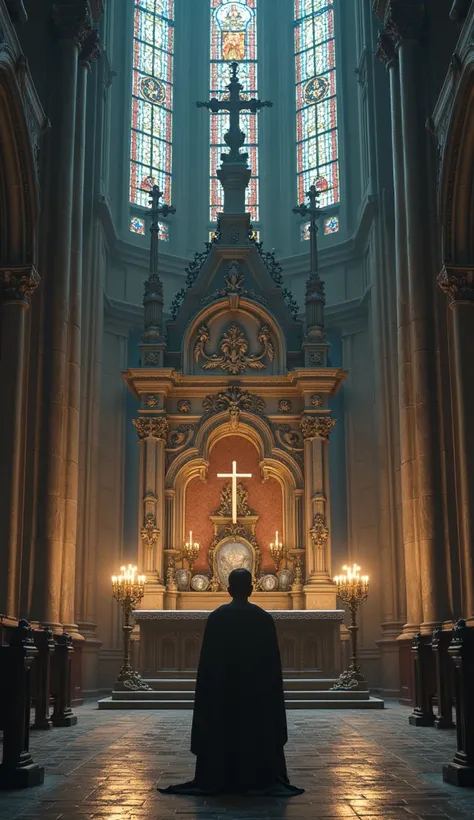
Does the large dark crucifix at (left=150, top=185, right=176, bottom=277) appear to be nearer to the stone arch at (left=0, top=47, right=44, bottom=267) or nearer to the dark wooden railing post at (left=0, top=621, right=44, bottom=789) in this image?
the stone arch at (left=0, top=47, right=44, bottom=267)

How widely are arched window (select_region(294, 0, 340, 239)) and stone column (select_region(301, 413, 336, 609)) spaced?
294 inches

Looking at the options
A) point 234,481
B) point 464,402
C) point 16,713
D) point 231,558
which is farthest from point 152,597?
point 16,713

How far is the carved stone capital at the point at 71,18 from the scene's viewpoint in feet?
56.6

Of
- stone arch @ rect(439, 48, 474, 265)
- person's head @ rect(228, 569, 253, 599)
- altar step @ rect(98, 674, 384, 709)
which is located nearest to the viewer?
person's head @ rect(228, 569, 253, 599)

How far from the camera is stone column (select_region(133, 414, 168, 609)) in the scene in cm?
1847

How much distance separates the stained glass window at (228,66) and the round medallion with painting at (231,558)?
34.0 feet

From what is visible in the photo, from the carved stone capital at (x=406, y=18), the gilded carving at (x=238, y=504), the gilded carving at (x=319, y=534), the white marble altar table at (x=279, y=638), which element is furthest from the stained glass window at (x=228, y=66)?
the white marble altar table at (x=279, y=638)

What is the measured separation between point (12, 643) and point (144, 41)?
21971 millimetres

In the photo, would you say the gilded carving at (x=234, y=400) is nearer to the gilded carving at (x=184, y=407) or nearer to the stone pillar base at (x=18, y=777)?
the gilded carving at (x=184, y=407)

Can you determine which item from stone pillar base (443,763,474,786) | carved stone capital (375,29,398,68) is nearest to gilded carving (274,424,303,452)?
carved stone capital (375,29,398,68)

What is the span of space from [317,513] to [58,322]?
20.4ft

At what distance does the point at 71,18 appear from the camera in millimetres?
17328

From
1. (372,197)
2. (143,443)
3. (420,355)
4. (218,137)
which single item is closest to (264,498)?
(143,443)

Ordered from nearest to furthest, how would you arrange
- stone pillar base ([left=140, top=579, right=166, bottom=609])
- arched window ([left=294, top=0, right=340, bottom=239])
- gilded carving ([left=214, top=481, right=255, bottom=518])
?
stone pillar base ([left=140, top=579, right=166, bottom=609]), gilded carving ([left=214, top=481, right=255, bottom=518]), arched window ([left=294, top=0, right=340, bottom=239])
